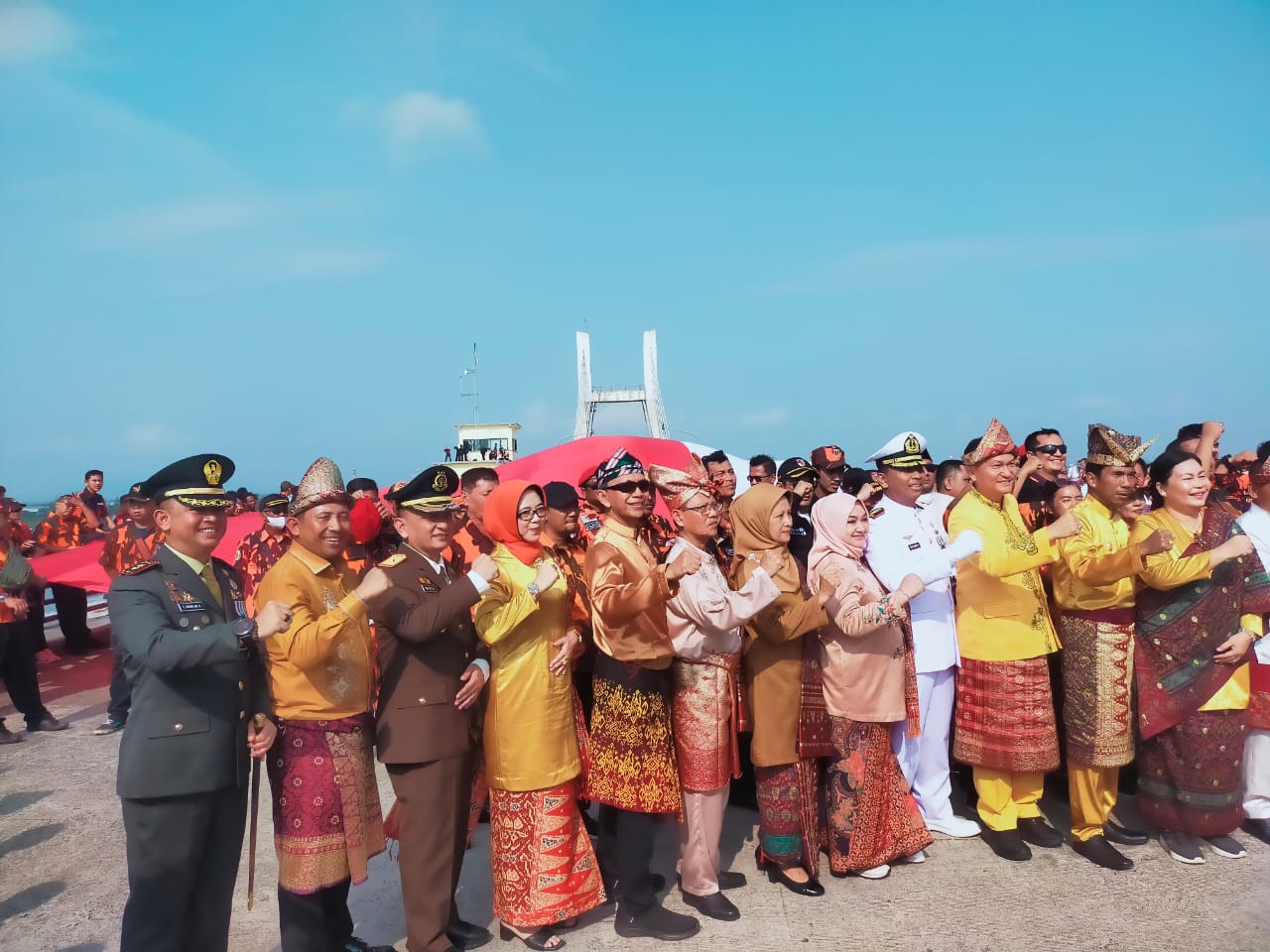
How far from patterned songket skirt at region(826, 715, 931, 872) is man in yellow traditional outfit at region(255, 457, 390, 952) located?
2.04m

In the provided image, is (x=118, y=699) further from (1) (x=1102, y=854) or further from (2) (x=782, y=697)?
(1) (x=1102, y=854)

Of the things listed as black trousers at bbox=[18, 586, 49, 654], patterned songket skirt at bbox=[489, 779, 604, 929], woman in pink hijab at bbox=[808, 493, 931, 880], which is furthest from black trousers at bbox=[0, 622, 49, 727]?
woman in pink hijab at bbox=[808, 493, 931, 880]

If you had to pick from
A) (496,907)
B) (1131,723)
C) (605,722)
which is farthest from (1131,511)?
(496,907)

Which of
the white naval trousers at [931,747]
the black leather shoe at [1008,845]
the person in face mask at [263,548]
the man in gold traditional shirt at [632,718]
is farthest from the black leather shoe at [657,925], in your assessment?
the person in face mask at [263,548]

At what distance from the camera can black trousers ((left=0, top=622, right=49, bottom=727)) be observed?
641 cm

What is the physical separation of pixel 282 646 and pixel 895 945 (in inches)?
104

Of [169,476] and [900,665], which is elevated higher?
[169,476]

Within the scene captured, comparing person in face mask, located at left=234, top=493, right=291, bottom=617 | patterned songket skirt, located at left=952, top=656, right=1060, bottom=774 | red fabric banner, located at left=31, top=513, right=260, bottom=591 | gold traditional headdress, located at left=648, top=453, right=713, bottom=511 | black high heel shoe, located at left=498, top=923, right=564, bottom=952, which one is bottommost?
black high heel shoe, located at left=498, top=923, right=564, bottom=952

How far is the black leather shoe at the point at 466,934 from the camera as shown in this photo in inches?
135

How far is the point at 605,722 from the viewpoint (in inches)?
139

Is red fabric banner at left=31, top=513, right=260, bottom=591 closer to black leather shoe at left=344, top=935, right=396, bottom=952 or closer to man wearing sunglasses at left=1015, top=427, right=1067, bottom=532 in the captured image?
black leather shoe at left=344, top=935, right=396, bottom=952

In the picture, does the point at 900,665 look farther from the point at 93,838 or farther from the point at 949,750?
the point at 93,838

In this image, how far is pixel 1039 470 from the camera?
17.1 feet

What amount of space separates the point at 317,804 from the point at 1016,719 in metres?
3.19
